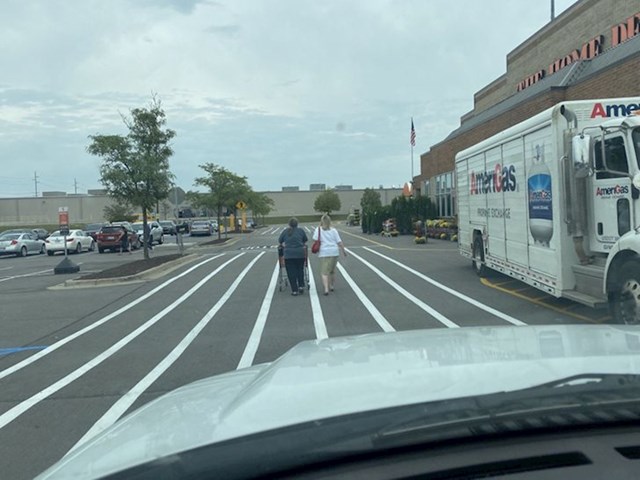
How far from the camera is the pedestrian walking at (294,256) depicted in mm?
14656

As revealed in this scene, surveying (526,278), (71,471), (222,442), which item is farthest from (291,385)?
(526,278)

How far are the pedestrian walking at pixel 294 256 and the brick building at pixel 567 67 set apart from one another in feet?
36.4

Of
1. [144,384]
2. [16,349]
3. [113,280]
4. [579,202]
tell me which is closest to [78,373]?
[144,384]

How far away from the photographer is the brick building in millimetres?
20247

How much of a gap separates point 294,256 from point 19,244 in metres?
29.0

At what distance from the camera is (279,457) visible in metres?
1.64

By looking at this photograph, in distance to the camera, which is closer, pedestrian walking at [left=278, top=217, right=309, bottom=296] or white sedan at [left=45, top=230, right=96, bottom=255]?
pedestrian walking at [left=278, top=217, right=309, bottom=296]

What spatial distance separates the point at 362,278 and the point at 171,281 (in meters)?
5.61

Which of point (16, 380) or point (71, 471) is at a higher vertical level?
point (71, 471)

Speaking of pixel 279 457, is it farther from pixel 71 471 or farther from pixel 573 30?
pixel 573 30

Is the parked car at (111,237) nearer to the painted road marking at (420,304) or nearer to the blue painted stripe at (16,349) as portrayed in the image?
the painted road marking at (420,304)

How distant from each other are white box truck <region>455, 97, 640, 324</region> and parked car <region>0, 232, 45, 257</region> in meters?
32.9

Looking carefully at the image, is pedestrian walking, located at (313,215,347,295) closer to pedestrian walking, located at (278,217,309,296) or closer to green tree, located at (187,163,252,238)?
pedestrian walking, located at (278,217,309,296)

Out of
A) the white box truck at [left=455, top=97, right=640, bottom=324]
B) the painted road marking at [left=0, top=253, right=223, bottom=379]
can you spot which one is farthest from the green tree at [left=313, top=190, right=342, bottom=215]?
the white box truck at [left=455, top=97, right=640, bottom=324]
